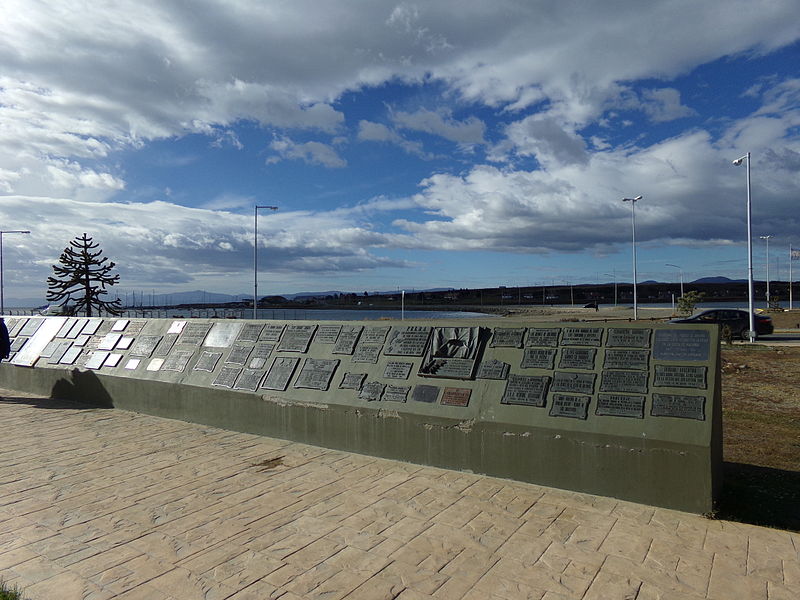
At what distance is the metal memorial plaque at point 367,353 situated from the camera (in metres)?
6.43

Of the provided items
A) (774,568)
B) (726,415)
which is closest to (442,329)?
(774,568)

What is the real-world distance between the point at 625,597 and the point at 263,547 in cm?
243

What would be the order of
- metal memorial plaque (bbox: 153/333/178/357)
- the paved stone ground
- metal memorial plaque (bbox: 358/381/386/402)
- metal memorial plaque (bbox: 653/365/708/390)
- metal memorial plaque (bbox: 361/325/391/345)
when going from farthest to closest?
metal memorial plaque (bbox: 153/333/178/357)
metal memorial plaque (bbox: 361/325/391/345)
metal memorial plaque (bbox: 358/381/386/402)
metal memorial plaque (bbox: 653/365/708/390)
the paved stone ground

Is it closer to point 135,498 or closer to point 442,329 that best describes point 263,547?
point 135,498

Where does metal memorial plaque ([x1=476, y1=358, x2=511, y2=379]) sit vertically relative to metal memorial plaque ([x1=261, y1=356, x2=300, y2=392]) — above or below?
above

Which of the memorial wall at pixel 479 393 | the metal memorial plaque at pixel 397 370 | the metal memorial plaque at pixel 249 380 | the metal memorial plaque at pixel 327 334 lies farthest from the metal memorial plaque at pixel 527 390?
the metal memorial plaque at pixel 249 380

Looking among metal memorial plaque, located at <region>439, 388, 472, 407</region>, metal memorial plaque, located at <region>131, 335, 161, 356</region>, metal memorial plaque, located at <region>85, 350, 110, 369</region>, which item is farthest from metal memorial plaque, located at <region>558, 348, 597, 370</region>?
metal memorial plaque, located at <region>85, 350, 110, 369</region>

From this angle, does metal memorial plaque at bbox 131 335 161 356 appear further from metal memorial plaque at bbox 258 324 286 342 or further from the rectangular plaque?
the rectangular plaque

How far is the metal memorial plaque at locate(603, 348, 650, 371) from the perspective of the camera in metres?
4.89

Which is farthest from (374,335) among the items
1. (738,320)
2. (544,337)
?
(738,320)

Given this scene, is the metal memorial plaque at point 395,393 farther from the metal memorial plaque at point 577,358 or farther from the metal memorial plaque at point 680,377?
the metal memorial plaque at point 680,377

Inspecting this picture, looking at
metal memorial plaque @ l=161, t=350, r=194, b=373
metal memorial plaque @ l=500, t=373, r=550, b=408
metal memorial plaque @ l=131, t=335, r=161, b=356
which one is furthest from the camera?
metal memorial plaque @ l=131, t=335, r=161, b=356

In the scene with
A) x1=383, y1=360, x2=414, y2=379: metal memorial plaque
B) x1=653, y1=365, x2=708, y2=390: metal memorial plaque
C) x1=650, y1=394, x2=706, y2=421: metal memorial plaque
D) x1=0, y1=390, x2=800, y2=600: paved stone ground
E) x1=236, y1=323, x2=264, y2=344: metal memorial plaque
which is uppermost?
x1=236, y1=323, x2=264, y2=344: metal memorial plaque

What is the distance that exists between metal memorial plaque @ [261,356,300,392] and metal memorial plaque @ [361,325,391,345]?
1.00m
